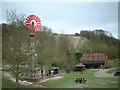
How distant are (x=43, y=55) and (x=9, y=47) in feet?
15.9

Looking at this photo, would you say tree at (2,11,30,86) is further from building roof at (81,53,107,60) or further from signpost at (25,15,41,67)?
building roof at (81,53,107,60)

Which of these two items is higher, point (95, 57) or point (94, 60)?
point (95, 57)

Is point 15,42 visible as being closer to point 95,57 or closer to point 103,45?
point 95,57

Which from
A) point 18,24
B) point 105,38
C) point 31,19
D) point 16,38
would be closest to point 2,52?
point 16,38

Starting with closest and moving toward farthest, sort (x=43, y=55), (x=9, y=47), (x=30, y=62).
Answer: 1. (x=9, y=47)
2. (x=30, y=62)
3. (x=43, y=55)

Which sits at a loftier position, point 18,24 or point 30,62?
point 18,24

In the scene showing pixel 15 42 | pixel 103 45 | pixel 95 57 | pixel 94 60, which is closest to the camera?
pixel 15 42

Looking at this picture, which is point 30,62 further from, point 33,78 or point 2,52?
point 33,78

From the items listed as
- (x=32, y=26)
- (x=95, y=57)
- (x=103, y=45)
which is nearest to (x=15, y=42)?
(x=32, y=26)

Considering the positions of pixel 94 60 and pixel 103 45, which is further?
pixel 103 45

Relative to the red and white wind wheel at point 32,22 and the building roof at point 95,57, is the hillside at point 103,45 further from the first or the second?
the red and white wind wheel at point 32,22

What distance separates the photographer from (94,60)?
78.4 feet

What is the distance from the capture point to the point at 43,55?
13727mm

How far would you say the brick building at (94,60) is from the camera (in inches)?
927
